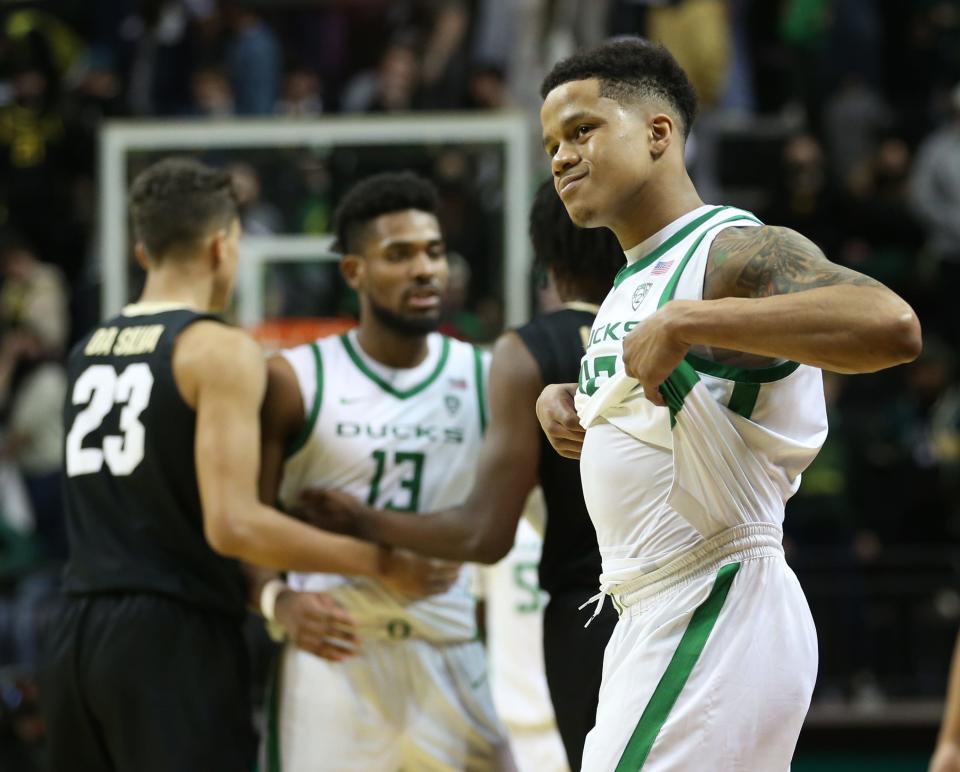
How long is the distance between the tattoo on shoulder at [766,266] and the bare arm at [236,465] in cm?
190

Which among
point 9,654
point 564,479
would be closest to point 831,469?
point 9,654

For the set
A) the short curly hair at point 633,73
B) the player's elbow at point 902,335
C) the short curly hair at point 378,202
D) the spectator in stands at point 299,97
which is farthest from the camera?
the spectator in stands at point 299,97

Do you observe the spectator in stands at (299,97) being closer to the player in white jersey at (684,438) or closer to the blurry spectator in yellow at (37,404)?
the blurry spectator in yellow at (37,404)

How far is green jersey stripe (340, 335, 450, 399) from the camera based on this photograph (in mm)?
5164

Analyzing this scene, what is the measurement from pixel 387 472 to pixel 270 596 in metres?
0.56

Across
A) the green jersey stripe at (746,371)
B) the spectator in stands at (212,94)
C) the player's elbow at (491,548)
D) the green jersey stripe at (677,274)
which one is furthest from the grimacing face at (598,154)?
the spectator in stands at (212,94)

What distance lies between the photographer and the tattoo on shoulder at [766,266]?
9.59ft

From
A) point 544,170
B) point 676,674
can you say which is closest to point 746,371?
point 676,674

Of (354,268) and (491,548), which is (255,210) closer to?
(354,268)

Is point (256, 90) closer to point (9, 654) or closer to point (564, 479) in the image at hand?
point (9, 654)

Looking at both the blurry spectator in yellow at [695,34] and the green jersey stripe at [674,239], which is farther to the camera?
the blurry spectator in yellow at [695,34]

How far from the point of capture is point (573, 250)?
4680 mm

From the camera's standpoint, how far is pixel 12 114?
13.6 metres

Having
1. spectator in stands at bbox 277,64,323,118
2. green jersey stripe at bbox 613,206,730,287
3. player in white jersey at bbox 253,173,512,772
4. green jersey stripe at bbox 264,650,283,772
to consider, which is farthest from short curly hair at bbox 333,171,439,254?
spectator in stands at bbox 277,64,323,118
